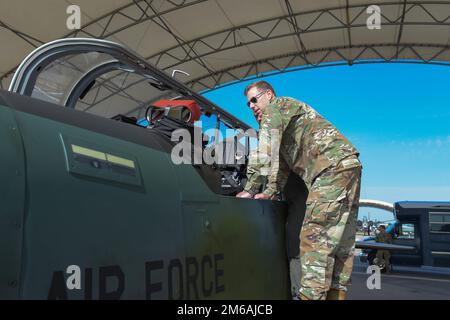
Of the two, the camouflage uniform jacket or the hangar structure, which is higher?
the hangar structure

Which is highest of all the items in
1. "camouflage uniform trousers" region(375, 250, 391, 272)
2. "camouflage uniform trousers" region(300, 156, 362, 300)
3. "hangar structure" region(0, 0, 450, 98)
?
"hangar structure" region(0, 0, 450, 98)

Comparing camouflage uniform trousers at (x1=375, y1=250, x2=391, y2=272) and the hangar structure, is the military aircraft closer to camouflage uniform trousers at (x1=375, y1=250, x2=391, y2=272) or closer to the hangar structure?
the hangar structure

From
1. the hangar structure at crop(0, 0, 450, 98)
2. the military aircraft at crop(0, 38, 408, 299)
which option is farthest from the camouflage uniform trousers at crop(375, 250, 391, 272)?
the military aircraft at crop(0, 38, 408, 299)

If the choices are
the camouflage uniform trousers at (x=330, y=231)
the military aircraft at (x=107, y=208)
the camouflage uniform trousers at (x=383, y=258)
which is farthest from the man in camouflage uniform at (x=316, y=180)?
the camouflage uniform trousers at (x=383, y=258)

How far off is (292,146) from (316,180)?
28cm

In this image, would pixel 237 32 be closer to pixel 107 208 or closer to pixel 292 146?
pixel 292 146

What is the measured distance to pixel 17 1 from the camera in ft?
32.4

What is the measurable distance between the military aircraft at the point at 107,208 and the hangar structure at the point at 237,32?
364 inches

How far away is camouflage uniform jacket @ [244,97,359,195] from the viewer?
2.39 meters

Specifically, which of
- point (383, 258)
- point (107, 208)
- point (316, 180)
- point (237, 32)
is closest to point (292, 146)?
point (316, 180)

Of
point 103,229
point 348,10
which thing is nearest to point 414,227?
point 348,10

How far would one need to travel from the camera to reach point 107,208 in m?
1.34

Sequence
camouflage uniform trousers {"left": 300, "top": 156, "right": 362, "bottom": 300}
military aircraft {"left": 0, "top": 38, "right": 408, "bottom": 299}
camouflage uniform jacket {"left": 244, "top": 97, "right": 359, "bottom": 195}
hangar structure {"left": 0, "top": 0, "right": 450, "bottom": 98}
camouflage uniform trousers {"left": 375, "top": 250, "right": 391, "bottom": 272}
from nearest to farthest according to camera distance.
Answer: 1. military aircraft {"left": 0, "top": 38, "right": 408, "bottom": 299}
2. camouflage uniform trousers {"left": 300, "top": 156, "right": 362, "bottom": 300}
3. camouflage uniform jacket {"left": 244, "top": 97, "right": 359, "bottom": 195}
4. hangar structure {"left": 0, "top": 0, "right": 450, "bottom": 98}
5. camouflage uniform trousers {"left": 375, "top": 250, "right": 391, "bottom": 272}

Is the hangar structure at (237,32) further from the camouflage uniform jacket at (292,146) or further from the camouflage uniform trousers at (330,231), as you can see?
the camouflage uniform trousers at (330,231)
